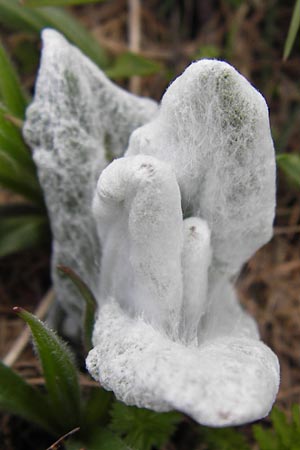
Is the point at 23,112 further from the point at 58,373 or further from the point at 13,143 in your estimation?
the point at 58,373

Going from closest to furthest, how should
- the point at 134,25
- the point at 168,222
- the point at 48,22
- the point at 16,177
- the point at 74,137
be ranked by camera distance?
the point at 168,222, the point at 74,137, the point at 16,177, the point at 48,22, the point at 134,25

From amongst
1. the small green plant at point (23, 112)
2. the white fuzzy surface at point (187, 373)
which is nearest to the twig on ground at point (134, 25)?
the small green plant at point (23, 112)

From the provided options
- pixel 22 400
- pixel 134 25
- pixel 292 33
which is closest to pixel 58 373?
pixel 22 400

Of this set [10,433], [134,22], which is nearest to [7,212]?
[10,433]

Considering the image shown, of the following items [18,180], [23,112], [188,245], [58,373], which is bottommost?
[58,373]

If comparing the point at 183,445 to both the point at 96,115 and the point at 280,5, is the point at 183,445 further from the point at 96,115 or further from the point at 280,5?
the point at 280,5
